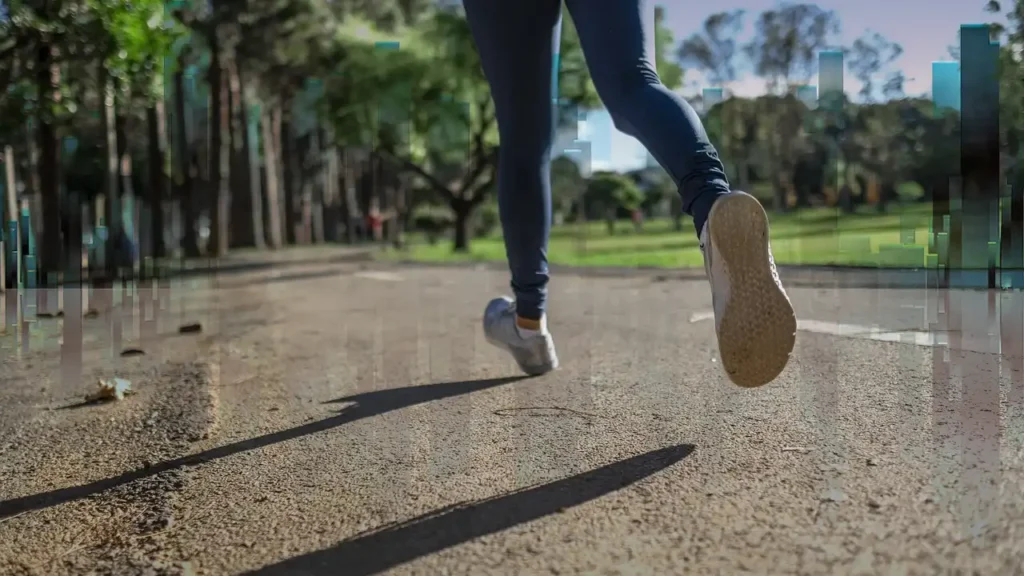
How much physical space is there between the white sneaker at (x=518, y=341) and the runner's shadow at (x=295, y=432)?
6cm

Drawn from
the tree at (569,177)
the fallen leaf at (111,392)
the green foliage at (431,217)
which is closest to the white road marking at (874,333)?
the fallen leaf at (111,392)

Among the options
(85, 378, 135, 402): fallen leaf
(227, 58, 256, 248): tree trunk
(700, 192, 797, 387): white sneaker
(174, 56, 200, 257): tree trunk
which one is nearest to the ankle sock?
(700, 192, 797, 387): white sneaker

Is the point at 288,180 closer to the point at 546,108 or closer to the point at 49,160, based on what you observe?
the point at 49,160

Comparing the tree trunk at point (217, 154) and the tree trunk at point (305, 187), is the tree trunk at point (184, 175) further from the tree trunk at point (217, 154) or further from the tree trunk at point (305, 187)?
the tree trunk at point (305, 187)

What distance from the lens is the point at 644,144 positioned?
1860 mm

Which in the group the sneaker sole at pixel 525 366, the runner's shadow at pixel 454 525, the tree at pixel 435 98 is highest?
the tree at pixel 435 98

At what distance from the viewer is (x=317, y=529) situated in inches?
51.3

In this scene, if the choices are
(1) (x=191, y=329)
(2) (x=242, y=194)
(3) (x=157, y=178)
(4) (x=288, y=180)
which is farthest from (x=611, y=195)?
(1) (x=191, y=329)

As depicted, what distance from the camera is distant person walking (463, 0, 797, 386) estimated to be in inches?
62.5

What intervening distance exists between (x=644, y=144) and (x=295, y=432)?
106cm

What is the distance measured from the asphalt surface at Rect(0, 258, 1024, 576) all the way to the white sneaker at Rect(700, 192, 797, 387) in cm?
16

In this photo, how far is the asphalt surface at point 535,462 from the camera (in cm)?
114

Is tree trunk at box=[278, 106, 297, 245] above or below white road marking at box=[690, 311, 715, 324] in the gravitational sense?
above

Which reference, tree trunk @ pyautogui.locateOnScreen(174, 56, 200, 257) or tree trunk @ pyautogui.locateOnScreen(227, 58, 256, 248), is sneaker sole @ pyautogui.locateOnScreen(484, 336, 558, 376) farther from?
tree trunk @ pyautogui.locateOnScreen(227, 58, 256, 248)
